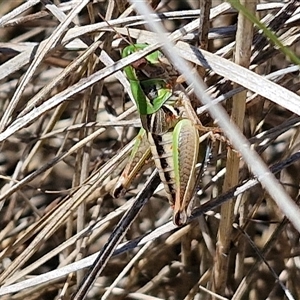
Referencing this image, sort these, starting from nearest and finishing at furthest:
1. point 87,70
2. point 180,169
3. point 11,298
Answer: point 180,169 → point 87,70 → point 11,298

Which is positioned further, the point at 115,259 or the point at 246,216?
the point at 115,259

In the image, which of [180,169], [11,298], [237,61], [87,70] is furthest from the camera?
[11,298]

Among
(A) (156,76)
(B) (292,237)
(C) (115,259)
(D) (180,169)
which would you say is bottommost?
(B) (292,237)

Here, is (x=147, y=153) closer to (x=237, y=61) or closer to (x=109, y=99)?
(x=237, y=61)

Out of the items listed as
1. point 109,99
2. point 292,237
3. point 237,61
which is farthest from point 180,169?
point 109,99

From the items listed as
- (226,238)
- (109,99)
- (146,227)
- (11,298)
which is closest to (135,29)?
(226,238)

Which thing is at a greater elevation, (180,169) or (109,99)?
(109,99)

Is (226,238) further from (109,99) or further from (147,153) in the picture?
(109,99)
